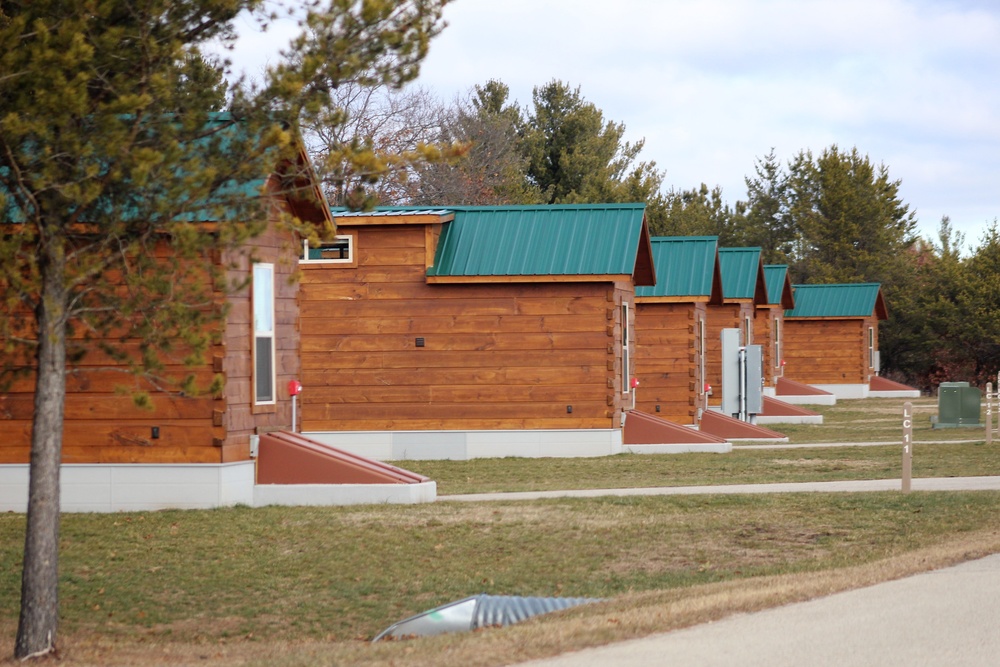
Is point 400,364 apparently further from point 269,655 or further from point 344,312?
point 269,655

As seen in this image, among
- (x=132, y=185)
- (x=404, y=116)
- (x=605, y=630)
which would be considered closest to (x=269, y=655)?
(x=605, y=630)

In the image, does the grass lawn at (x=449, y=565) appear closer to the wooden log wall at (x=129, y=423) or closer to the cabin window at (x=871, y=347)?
the wooden log wall at (x=129, y=423)

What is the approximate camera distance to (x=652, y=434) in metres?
26.4

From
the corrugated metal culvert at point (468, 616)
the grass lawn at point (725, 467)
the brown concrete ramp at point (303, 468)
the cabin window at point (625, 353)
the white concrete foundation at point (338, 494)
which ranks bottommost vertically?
the corrugated metal culvert at point (468, 616)

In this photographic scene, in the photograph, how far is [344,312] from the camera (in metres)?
25.0

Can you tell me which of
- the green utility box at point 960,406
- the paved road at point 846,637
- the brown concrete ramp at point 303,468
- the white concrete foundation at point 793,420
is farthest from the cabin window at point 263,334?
the white concrete foundation at point 793,420

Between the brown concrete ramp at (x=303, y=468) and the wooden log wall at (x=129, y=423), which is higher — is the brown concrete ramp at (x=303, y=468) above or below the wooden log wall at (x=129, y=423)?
below

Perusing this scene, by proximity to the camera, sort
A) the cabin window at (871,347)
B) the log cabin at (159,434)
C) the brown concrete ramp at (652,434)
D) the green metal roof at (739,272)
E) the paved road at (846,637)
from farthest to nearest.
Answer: the cabin window at (871,347)
the green metal roof at (739,272)
the brown concrete ramp at (652,434)
the log cabin at (159,434)
the paved road at (846,637)

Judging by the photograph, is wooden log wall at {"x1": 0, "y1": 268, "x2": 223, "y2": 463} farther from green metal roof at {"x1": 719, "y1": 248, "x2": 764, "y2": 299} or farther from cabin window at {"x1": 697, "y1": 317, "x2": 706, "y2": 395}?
green metal roof at {"x1": 719, "y1": 248, "x2": 764, "y2": 299}

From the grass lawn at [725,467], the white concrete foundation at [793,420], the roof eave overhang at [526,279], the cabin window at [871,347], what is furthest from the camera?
the cabin window at [871,347]

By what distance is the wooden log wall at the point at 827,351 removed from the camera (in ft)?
174

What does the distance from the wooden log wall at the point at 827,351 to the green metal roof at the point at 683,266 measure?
21.7m

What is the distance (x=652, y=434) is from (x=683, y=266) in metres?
6.53

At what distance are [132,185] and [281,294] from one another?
7774 mm
